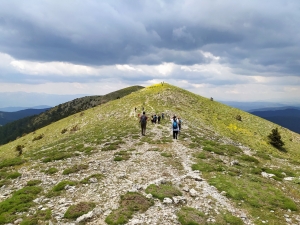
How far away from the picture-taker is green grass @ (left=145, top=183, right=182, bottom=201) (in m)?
14.3

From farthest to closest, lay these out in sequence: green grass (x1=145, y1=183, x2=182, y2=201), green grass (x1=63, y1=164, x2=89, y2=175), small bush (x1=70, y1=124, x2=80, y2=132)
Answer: small bush (x1=70, y1=124, x2=80, y2=132) < green grass (x1=63, y1=164, x2=89, y2=175) < green grass (x1=145, y1=183, x2=182, y2=201)

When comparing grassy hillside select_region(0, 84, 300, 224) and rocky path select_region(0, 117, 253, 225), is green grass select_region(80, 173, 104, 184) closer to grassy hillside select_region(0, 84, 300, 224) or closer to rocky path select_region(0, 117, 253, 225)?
grassy hillside select_region(0, 84, 300, 224)

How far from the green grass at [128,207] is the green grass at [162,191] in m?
0.77

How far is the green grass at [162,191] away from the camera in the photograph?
1426 centimetres

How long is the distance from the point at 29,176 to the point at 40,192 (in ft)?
14.9

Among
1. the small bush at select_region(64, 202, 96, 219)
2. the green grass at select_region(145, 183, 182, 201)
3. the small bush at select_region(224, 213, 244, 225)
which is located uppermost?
the green grass at select_region(145, 183, 182, 201)

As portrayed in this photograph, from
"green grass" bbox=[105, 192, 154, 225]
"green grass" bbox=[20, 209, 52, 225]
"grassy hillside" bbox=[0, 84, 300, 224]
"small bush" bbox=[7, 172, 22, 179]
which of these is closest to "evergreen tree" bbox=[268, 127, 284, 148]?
"grassy hillside" bbox=[0, 84, 300, 224]

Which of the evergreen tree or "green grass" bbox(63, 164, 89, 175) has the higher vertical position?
"green grass" bbox(63, 164, 89, 175)

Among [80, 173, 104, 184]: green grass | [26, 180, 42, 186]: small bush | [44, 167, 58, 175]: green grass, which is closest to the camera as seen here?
[80, 173, 104, 184]: green grass

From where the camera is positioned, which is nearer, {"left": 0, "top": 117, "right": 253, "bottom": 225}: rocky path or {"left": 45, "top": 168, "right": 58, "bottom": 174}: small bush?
{"left": 0, "top": 117, "right": 253, "bottom": 225}: rocky path

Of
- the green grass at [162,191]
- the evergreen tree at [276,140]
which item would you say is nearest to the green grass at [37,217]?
the green grass at [162,191]

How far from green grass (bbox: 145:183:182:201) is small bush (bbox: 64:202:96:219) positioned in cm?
372

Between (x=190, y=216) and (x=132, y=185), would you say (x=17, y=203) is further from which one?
(x=190, y=216)

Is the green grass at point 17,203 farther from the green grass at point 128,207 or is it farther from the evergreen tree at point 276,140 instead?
the evergreen tree at point 276,140
